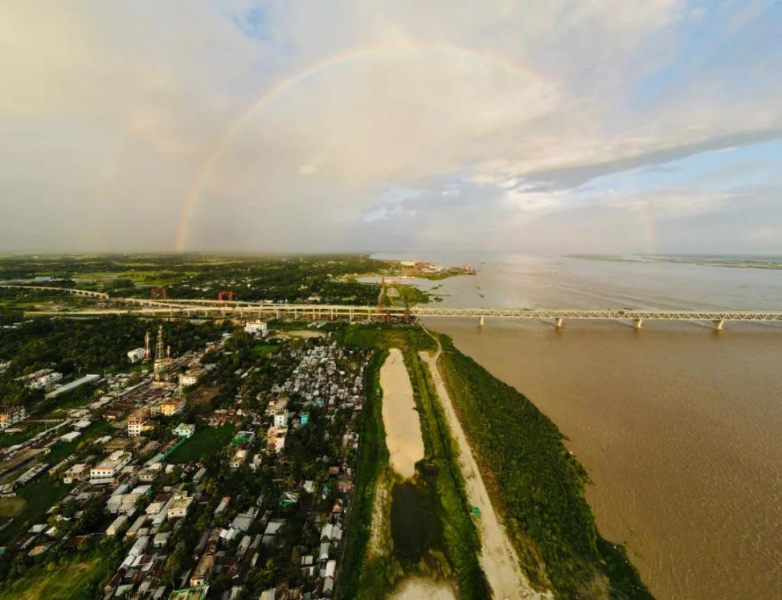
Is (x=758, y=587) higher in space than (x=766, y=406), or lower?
lower

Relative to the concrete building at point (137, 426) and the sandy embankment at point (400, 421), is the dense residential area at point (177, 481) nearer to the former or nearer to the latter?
the concrete building at point (137, 426)

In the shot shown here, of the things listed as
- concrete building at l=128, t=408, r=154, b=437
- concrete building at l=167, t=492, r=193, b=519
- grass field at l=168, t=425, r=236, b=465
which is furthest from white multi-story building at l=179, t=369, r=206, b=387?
concrete building at l=167, t=492, r=193, b=519

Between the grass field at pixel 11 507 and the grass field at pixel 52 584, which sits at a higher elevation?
the grass field at pixel 11 507

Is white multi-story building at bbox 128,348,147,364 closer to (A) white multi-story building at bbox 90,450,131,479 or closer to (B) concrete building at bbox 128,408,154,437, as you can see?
(B) concrete building at bbox 128,408,154,437

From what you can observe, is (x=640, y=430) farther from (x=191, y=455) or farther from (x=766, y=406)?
(x=191, y=455)

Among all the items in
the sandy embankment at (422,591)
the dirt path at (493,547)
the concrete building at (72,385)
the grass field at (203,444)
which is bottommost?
the sandy embankment at (422,591)

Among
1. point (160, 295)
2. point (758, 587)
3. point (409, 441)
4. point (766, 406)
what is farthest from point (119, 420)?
point (160, 295)

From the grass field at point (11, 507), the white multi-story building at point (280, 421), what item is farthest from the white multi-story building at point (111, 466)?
the white multi-story building at point (280, 421)
